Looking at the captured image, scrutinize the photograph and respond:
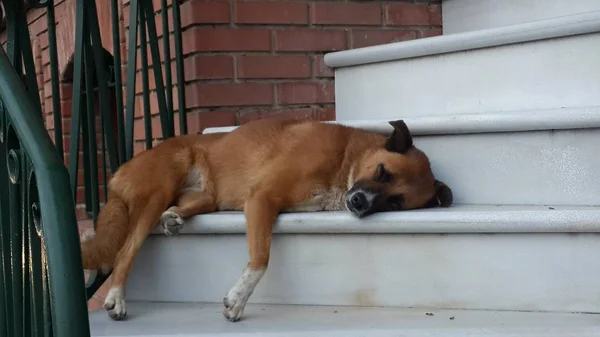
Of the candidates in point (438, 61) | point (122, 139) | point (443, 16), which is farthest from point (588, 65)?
point (122, 139)

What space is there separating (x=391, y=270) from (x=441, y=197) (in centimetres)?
36

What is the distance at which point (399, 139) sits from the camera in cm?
249

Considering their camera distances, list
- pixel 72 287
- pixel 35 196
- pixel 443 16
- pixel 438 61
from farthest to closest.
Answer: pixel 443 16 → pixel 438 61 → pixel 35 196 → pixel 72 287

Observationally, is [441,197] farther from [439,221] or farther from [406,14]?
[406,14]

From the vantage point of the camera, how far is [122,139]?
9.21 feet

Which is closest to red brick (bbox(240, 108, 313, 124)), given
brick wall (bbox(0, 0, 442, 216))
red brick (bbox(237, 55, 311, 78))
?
brick wall (bbox(0, 0, 442, 216))

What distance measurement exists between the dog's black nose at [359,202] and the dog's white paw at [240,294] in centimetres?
34

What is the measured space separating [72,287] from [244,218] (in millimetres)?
976

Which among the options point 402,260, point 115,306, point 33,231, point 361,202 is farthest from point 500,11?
point 33,231

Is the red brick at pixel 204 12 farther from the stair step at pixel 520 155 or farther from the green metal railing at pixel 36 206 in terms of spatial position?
the stair step at pixel 520 155

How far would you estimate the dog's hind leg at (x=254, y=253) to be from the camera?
2.14 metres

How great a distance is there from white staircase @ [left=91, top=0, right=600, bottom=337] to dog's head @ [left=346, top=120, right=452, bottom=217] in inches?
3.1

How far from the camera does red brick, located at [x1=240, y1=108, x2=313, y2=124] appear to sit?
316 centimetres

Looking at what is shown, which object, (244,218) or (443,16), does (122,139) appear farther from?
(443,16)
